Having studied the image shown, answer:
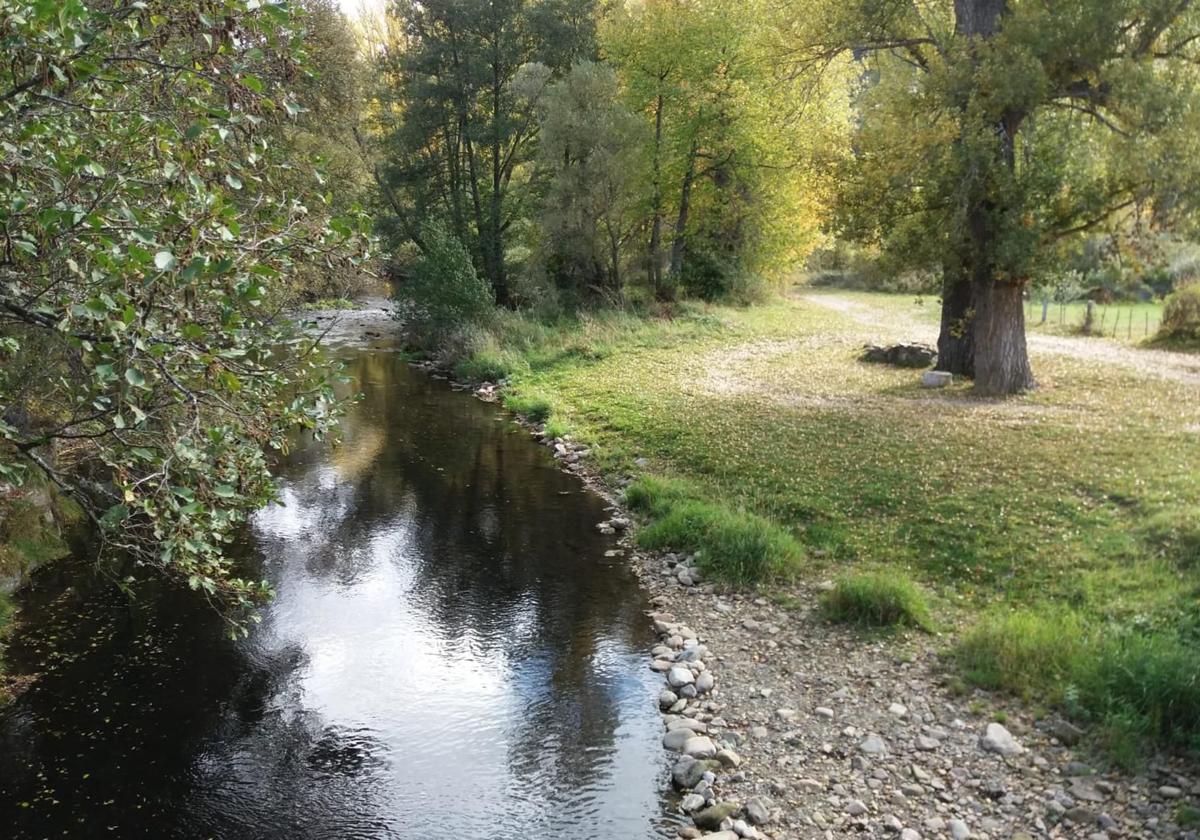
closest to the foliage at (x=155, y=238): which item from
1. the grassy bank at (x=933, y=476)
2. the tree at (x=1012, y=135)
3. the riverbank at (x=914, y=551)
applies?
the riverbank at (x=914, y=551)

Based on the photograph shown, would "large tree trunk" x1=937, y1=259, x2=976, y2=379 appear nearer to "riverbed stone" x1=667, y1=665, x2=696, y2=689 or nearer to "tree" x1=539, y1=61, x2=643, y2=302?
"tree" x1=539, y1=61, x2=643, y2=302

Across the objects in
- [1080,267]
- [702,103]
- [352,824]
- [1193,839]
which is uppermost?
[702,103]

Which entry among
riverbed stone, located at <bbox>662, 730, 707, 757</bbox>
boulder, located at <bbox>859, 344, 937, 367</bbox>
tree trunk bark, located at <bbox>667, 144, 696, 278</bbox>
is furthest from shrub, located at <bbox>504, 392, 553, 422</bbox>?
tree trunk bark, located at <bbox>667, 144, 696, 278</bbox>

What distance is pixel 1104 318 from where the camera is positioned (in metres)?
31.1

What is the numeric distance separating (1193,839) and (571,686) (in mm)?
5333

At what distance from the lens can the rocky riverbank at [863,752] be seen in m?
6.39

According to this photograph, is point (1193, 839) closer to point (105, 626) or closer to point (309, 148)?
point (105, 626)

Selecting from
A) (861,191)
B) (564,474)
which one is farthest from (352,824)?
(861,191)

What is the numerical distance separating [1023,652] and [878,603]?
1.64m

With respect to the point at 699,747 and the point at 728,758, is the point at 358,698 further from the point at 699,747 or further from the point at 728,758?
the point at 728,758

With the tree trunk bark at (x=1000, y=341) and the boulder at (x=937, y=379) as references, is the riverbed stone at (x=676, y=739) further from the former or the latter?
the boulder at (x=937, y=379)

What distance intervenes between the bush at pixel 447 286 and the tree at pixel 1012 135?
13874 mm

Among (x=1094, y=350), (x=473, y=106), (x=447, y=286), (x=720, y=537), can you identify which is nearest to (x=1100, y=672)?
(x=720, y=537)

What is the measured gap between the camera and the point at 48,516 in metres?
11.8
